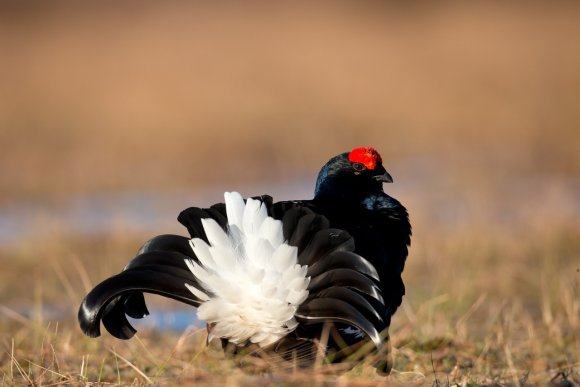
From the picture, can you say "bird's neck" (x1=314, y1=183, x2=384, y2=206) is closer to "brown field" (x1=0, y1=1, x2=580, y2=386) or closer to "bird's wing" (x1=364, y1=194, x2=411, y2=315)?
"bird's wing" (x1=364, y1=194, x2=411, y2=315)

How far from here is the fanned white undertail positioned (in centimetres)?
268

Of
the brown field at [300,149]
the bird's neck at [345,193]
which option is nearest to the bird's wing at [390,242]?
the bird's neck at [345,193]

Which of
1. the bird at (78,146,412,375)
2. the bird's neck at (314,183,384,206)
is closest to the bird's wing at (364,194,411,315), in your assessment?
the bird's neck at (314,183,384,206)

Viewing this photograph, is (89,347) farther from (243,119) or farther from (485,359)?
(243,119)

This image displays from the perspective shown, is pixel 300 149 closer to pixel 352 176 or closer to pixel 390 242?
pixel 352 176

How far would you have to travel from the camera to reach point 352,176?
11.3 feet

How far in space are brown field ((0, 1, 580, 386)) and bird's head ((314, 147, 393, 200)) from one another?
614 millimetres

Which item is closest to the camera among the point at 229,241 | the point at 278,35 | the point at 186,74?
the point at 229,241

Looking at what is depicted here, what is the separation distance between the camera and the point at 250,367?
9.87 feet

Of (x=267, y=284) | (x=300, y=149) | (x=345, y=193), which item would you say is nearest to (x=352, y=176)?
(x=345, y=193)

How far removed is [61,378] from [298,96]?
30.4ft

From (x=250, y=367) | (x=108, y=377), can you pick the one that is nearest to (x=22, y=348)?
(x=108, y=377)

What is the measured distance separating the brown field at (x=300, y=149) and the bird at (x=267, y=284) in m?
0.14

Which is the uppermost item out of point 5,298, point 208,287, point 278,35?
point 278,35
